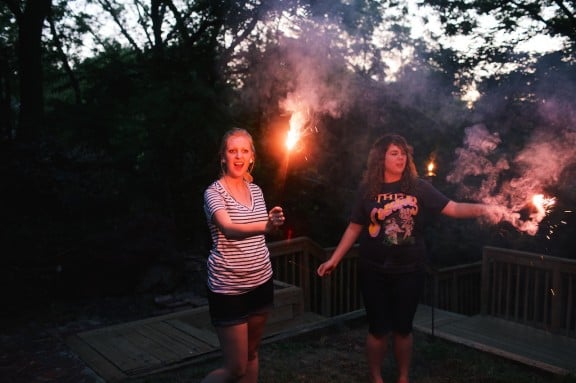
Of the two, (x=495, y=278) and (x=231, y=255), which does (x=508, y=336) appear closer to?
(x=495, y=278)

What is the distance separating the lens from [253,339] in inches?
124

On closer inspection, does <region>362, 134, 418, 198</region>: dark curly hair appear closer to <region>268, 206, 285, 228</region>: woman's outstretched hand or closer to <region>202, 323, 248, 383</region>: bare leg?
<region>268, 206, 285, 228</region>: woman's outstretched hand

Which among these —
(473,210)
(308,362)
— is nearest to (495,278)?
(308,362)

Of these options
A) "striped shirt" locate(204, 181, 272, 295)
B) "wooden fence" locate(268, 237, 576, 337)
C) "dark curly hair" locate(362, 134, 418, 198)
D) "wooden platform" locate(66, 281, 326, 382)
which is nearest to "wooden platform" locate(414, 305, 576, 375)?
"wooden fence" locate(268, 237, 576, 337)

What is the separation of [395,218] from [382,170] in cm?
42

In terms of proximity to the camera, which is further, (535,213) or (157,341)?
(157,341)

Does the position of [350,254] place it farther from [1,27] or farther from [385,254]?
[1,27]

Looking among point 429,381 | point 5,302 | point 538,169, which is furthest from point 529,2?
point 5,302

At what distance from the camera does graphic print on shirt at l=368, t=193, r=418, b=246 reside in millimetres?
3471

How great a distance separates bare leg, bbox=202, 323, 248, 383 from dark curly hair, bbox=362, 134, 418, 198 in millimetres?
1472

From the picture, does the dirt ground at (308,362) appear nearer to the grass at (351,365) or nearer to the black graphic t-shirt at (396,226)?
the grass at (351,365)

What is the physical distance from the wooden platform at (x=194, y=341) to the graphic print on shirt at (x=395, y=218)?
7.24 ft

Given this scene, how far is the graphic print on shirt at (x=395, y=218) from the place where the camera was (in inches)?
137

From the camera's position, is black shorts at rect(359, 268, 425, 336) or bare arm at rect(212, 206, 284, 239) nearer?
bare arm at rect(212, 206, 284, 239)
